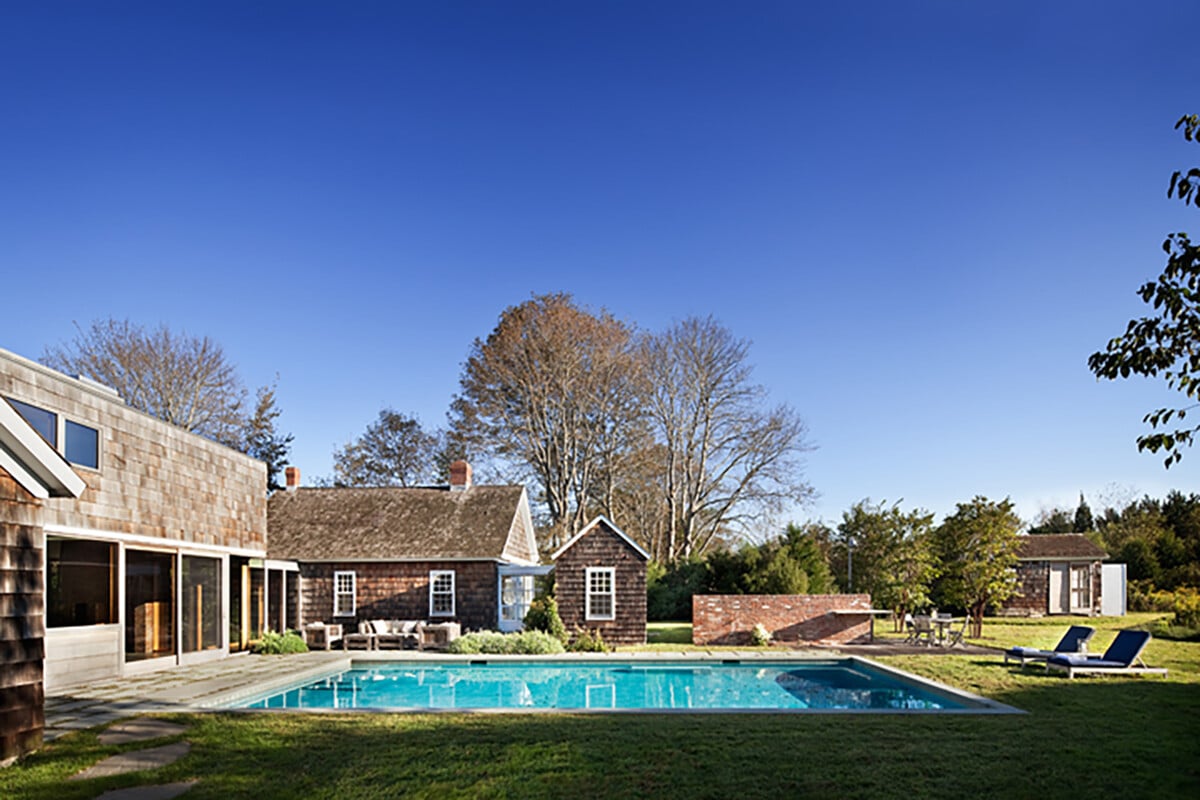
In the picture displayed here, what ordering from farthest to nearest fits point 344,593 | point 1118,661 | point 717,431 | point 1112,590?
point 717,431 < point 1112,590 < point 344,593 < point 1118,661

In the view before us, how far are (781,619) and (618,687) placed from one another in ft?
22.7

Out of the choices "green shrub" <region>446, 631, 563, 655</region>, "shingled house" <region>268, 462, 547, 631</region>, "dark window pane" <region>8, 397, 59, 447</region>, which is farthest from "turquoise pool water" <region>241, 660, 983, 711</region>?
"dark window pane" <region>8, 397, 59, 447</region>

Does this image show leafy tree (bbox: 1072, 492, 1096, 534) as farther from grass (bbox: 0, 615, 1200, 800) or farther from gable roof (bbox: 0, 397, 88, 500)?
gable roof (bbox: 0, 397, 88, 500)

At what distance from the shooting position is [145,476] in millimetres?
16578

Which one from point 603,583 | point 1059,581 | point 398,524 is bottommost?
point 1059,581

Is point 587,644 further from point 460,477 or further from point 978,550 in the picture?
point 978,550

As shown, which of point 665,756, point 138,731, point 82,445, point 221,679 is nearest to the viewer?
point 665,756

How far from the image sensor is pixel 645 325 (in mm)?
34281

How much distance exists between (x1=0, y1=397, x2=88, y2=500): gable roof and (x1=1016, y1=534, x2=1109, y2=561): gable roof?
1201 inches

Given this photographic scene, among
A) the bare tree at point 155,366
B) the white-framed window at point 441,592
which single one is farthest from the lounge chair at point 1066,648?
the bare tree at point 155,366

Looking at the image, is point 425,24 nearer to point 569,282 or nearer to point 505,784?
point 505,784

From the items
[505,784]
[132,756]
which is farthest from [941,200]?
[132,756]

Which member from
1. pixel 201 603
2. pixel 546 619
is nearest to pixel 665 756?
pixel 546 619

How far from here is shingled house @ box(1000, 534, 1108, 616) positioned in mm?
32188
